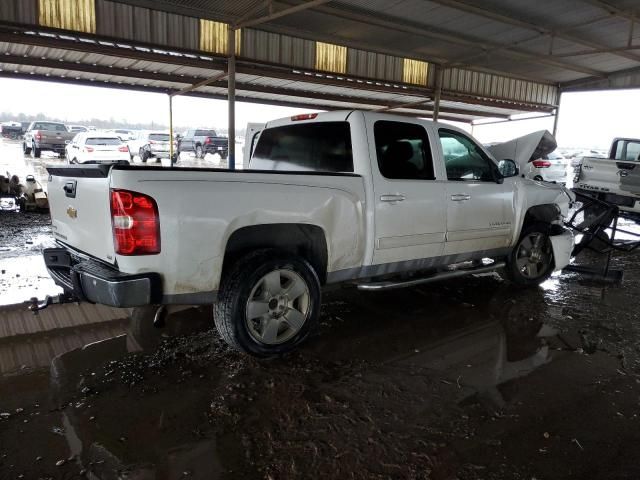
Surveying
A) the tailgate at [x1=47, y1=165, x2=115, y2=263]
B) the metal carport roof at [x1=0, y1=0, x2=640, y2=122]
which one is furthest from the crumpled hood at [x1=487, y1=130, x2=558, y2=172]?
the metal carport roof at [x1=0, y1=0, x2=640, y2=122]

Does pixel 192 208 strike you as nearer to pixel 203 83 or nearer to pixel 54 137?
pixel 203 83

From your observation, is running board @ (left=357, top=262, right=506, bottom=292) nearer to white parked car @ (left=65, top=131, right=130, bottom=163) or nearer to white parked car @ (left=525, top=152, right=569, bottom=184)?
white parked car @ (left=525, top=152, right=569, bottom=184)

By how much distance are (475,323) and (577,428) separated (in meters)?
1.76

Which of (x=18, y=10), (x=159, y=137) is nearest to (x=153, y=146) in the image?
(x=159, y=137)

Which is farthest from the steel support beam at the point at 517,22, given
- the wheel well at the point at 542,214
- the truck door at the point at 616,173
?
the wheel well at the point at 542,214

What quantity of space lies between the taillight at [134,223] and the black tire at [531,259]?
4236 millimetres

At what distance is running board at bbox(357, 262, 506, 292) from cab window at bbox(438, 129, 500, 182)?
961 millimetres

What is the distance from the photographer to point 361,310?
481 centimetres

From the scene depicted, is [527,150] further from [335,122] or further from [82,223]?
[82,223]

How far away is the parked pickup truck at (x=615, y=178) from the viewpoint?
8.65 meters

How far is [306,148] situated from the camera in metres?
4.41

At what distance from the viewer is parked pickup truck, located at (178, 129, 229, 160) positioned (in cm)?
2689

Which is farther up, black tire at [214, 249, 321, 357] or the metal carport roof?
the metal carport roof

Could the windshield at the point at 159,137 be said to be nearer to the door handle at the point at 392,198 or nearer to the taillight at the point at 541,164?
the taillight at the point at 541,164
